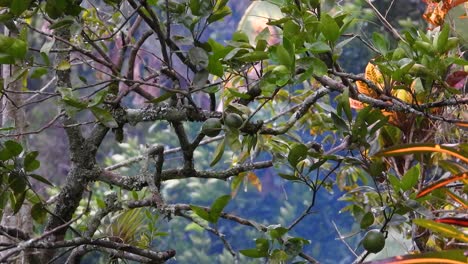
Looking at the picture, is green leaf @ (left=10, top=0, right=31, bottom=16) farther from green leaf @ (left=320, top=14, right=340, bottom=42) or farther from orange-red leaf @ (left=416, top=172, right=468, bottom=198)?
orange-red leaf @ (left=416, top=172, right=468, bottom=198)

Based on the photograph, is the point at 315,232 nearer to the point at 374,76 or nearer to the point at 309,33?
the point at 374,76

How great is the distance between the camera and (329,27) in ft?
2.38

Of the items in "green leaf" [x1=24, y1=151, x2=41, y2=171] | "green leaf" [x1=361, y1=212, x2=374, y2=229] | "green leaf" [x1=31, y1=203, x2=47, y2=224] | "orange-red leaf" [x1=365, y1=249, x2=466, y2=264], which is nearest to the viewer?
"orange-red leaf" [x1=365, y1=249, x2=466, y2=264]

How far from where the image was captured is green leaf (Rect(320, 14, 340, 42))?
0.72m

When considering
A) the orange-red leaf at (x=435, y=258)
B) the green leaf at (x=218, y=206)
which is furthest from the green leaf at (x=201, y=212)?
the orange-red leaf at (x=435, y=258)

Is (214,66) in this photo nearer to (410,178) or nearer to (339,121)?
(339,121)

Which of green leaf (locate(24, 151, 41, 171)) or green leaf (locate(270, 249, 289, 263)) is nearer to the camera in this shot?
green leaf (locate(270, 249, 289, 263))

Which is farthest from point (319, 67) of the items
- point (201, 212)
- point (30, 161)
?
point (30, 161)

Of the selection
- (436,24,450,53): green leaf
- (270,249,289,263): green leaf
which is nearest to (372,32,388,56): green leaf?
(436,24,450,53): green leaf

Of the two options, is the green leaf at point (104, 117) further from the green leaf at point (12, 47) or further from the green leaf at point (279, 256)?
the green leaf at point (279, 256)

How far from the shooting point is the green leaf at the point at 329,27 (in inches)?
28.5

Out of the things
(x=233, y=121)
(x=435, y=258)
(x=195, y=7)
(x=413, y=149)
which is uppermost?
(x=195, y=7)

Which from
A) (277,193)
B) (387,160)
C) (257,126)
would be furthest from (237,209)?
(257,126)

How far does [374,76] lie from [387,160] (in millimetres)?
194
